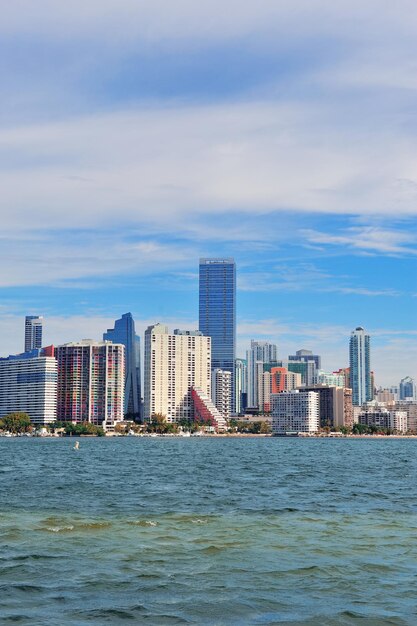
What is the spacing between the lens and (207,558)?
33.8 metres

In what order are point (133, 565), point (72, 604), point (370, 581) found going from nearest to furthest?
point (72, 604) → point (370, 581) → point (133, 565)

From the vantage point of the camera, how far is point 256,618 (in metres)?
24.3

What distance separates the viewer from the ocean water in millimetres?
25219

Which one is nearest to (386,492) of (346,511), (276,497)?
(276,497)

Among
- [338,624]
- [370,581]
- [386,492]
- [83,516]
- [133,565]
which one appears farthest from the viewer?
[386,492]

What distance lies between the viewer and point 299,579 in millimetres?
30078

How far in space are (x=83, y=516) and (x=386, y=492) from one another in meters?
27.6

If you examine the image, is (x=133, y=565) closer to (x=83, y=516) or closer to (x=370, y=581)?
(x=370, y=581)

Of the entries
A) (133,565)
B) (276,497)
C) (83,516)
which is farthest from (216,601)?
(276,497)

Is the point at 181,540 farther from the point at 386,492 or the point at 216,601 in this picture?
the point at 386,492

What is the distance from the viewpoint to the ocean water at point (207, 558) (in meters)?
25.2

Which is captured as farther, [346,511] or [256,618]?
[346,511]

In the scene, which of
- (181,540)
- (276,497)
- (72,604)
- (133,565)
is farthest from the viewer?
(276,497)

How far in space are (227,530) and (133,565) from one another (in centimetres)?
1034
